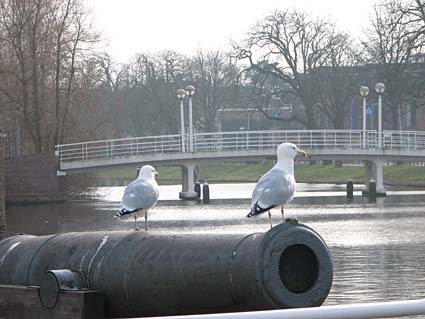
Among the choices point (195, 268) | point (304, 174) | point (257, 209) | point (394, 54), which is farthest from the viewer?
point (304, 174)

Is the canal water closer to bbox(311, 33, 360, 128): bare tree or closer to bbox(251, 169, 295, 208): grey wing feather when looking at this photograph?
bbox(251, 169, 295, 208): grey wing feather

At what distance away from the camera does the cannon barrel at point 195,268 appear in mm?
7340

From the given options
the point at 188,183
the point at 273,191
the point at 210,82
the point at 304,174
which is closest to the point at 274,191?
the point at 273,191

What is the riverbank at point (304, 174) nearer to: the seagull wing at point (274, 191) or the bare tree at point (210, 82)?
the bare tree at point (210, 82)

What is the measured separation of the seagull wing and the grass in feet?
166

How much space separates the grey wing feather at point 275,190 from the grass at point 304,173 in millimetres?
50760

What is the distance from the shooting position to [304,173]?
76.3m

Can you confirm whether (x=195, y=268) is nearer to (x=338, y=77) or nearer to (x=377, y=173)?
(x=377, y=173)

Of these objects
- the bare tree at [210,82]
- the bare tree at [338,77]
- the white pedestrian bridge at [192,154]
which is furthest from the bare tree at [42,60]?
the bare tree at [210,82]

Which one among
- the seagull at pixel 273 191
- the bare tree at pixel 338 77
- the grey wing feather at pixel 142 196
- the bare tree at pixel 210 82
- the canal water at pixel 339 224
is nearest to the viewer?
the seagull at pixel 273 191

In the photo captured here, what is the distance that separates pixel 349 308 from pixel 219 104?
283 ft

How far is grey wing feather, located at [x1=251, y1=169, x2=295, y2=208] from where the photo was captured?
10.6 meters

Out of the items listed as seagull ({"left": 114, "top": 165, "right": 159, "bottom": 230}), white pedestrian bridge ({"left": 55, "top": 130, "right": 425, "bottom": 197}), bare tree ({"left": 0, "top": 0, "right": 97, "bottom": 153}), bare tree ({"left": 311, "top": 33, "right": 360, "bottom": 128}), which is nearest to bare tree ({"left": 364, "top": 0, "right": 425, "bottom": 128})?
bare tree ({"left": 311, "top": 33, "right": 360, "bottom": 128})

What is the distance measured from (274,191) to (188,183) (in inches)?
1548
